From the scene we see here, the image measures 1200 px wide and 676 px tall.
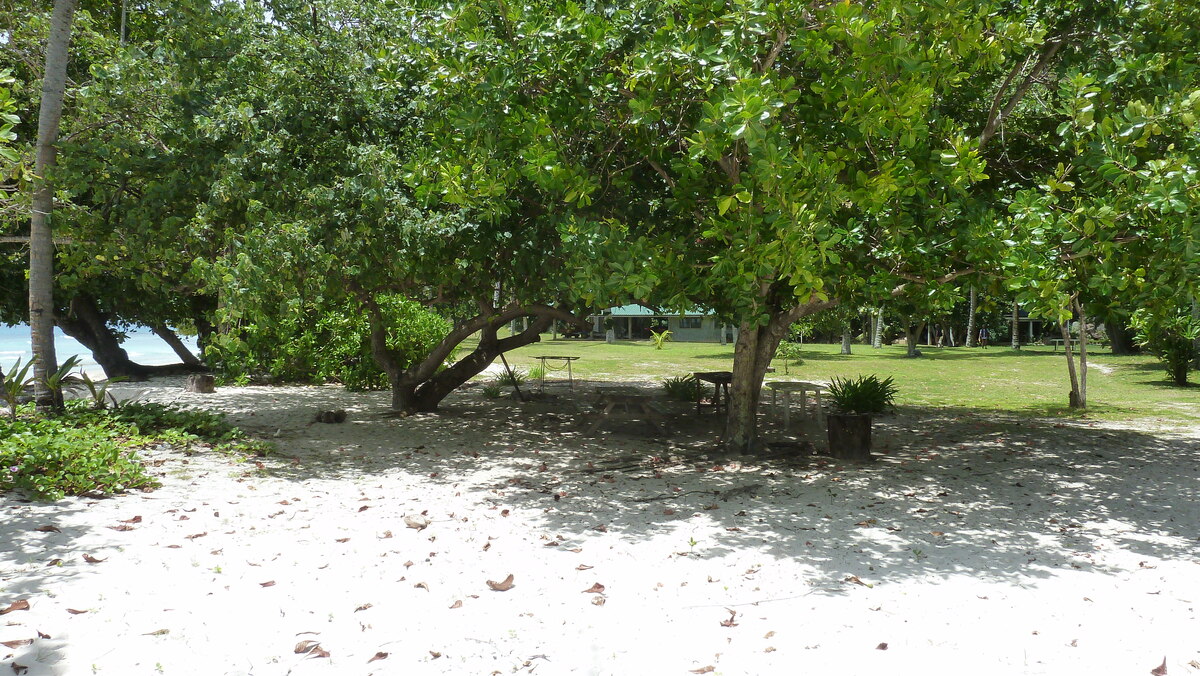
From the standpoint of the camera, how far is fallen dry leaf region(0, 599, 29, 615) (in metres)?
4.16

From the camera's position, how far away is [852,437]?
945 cm

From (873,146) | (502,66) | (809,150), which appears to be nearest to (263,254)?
(502,66)

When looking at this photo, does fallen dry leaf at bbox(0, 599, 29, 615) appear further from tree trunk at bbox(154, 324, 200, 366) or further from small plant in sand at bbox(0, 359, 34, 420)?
tree trunk at bbox(154, 324, 200, 366)

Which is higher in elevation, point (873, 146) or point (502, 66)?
point (502, 66)

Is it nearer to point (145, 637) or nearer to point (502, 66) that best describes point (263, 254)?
point (502, 66)

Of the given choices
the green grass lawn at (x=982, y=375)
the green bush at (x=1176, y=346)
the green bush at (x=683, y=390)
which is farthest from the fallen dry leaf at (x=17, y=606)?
the green bush at (x=1176, y=346)

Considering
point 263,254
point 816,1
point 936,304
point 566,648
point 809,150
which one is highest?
point 816,1

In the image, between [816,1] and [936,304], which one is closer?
[816,1]

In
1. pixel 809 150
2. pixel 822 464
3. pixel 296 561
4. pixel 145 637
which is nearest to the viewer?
pixel 145 637

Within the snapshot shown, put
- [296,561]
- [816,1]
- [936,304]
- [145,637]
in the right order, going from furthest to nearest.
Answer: [936,304] < [816,1] < [296,561] < [145,637]

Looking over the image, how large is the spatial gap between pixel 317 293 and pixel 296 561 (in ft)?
15.1

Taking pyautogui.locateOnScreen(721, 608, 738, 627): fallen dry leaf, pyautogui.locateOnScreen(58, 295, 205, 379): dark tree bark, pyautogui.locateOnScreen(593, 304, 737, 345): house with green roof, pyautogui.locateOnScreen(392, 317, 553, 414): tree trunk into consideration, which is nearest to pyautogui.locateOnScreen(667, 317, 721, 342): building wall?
pyautogui.locateOnScreen(593, 304, 737, 345): house with green roof

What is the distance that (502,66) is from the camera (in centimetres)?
693

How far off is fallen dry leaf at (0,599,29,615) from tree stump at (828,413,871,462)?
26.3 ft
